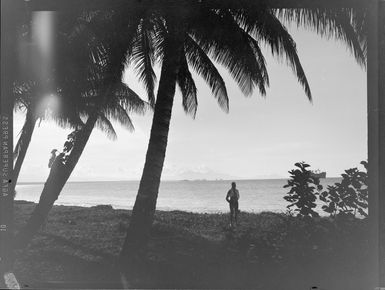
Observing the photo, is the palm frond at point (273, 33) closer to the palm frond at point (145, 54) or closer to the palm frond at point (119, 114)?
the palm frond at point (145, 54)

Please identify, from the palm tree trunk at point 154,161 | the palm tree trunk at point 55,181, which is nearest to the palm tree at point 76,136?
the palm tree trunk at point 55,181

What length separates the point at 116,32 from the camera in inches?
332

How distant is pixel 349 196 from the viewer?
960 centimetres

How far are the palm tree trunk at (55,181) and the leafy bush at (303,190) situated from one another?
4.17 meters

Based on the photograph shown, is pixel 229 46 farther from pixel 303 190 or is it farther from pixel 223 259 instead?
pixel 223 259

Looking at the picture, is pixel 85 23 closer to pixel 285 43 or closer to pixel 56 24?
pixel 56 24

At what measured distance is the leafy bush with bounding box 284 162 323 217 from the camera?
963cm

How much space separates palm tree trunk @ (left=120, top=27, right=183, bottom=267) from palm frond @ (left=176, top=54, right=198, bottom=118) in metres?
1.46

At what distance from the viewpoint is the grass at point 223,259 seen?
8305 millimetres

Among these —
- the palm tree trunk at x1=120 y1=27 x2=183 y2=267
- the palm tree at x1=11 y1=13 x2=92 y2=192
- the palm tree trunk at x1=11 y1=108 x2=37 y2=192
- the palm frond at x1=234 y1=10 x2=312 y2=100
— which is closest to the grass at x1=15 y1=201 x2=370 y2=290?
the palm tree trunk at x1=120 y1=27 x2=183 y2=267

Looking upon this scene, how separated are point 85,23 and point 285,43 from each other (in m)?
3.86

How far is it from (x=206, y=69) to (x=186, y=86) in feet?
1.92

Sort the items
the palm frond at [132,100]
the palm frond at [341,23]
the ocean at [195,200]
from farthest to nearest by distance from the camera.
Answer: the ocean at [195,200] < the palm frond at [132,100] < the palm frond at [341,23]

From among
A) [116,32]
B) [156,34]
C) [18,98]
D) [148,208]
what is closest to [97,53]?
[116,32]
